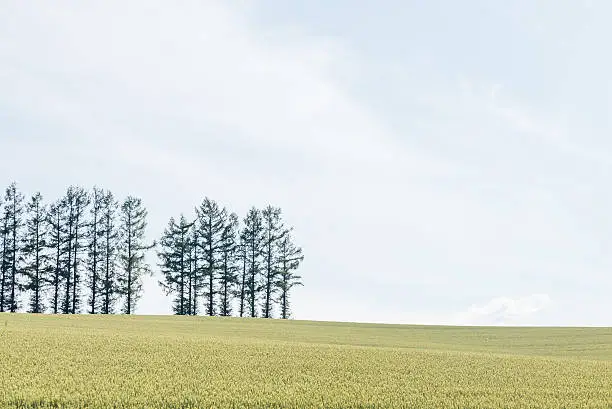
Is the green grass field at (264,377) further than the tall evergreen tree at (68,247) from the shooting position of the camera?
No

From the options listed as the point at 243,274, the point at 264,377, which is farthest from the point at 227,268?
the point at 264,377

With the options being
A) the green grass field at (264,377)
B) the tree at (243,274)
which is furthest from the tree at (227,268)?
the green grass field at (264,377)

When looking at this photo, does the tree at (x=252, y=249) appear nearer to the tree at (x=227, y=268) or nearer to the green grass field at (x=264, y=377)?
the tree at (x=227, y=268)

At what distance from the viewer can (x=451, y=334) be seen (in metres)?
46.5

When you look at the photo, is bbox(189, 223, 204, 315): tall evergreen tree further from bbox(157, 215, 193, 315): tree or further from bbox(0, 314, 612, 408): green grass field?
bbox(0, 314, 612, 408): green grass field

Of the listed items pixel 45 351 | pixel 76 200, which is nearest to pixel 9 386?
pixel 45 351

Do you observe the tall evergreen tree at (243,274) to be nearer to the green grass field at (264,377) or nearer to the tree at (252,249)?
the tree at (252,249)

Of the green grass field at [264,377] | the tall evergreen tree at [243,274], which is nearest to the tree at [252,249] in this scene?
the tall evergreen tree at [243,274]

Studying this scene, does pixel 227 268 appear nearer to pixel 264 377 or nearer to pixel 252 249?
pixel 252 249

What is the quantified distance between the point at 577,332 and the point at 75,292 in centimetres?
4134

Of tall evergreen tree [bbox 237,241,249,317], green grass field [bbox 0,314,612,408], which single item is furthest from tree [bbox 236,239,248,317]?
green grass field [bbox 0,314,612,408]

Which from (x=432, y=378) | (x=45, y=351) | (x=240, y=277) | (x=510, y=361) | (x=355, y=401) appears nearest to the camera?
(x=355, y=401)

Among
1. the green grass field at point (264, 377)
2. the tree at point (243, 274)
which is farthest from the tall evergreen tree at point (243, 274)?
the green grass field at point (264, 377)

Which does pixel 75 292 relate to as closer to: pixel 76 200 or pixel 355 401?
pixel 76 200
